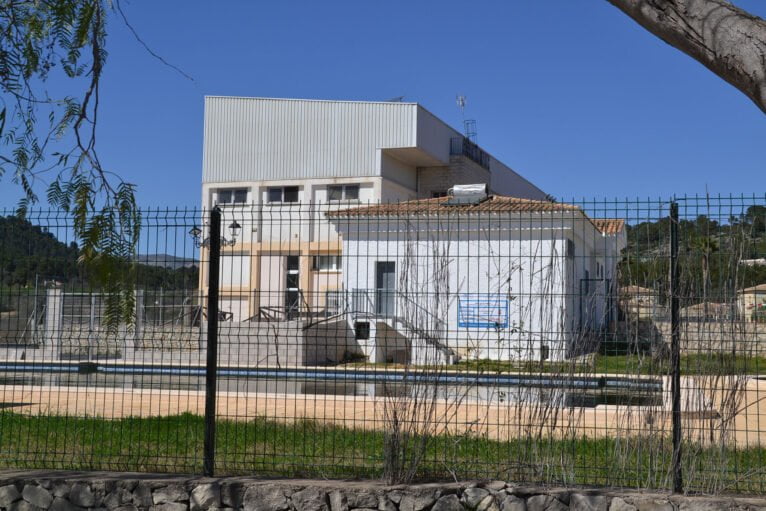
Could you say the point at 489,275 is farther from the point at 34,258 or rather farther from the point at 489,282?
the point at 34,258

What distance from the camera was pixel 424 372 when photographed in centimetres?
694

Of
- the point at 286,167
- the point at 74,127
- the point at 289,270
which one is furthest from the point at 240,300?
the point at 286,167

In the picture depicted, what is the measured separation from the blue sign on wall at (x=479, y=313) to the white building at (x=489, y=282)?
0.04 ft

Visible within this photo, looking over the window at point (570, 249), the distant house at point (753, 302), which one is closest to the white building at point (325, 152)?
the window at point (570, 249)

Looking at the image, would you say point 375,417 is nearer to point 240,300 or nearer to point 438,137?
point 240,300

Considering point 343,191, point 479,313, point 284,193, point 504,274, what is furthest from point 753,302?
point 284,193

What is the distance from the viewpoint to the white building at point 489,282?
7.03 meters

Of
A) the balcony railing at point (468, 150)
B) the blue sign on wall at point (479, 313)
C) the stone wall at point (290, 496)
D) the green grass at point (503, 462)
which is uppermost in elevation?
the balcony railing at point (468, 150)

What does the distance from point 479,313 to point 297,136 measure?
36.1 metres

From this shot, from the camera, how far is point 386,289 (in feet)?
25.8

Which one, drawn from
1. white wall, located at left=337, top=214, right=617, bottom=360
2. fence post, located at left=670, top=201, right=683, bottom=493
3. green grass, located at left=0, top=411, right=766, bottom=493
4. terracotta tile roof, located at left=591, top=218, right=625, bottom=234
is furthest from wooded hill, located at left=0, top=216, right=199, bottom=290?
fence post, located at left=670, top=201, right=683, bottom=493

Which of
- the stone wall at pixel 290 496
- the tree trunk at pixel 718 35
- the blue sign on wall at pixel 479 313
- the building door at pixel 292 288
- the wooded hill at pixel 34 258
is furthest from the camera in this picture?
the building door at pixel 292 288

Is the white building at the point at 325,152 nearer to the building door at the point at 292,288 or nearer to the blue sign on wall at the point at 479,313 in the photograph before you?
the building door at the point at 292,288

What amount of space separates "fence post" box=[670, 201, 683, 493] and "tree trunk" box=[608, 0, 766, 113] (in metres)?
2.78
